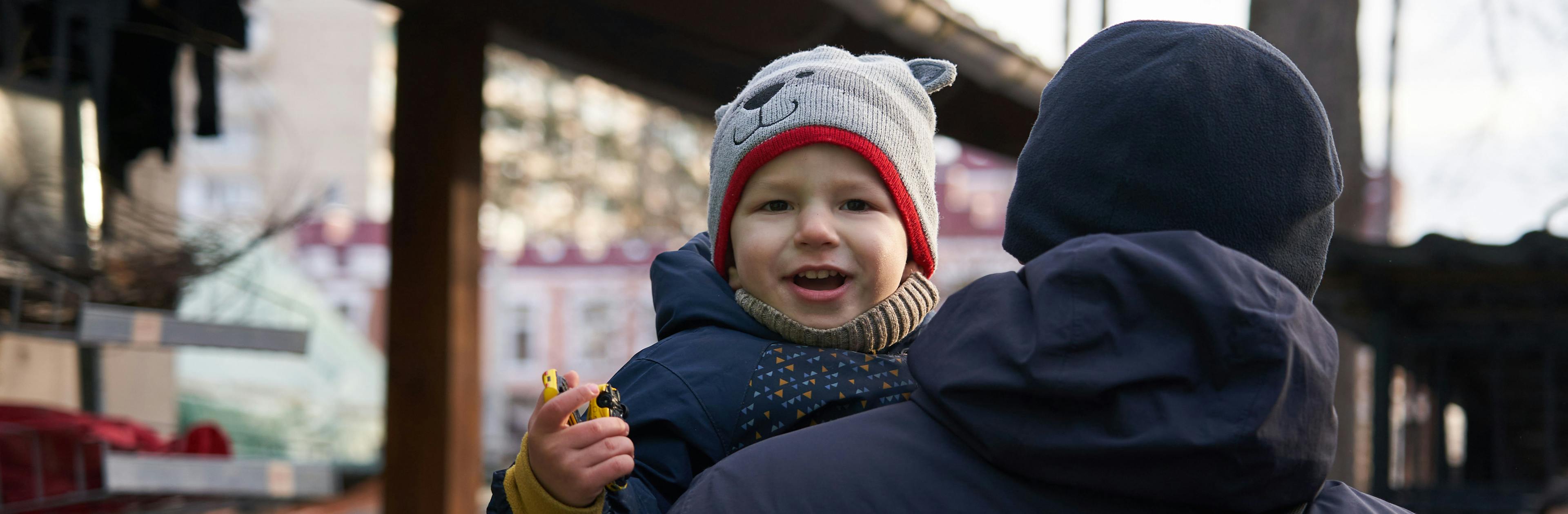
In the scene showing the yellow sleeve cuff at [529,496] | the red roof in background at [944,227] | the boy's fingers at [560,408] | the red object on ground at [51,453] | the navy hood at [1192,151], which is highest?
the navy hood at [1192,151]

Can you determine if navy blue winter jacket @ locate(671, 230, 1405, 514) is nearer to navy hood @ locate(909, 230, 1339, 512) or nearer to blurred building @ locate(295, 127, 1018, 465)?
navy hood @ locate(909, 230, 1339, 512)

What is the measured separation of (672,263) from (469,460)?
233cm

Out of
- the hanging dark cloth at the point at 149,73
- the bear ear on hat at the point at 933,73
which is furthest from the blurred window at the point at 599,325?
the bear ear on hat at the point at 933,73

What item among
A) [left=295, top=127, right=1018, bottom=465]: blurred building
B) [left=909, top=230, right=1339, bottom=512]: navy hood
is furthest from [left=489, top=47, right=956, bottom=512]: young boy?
[left=295, top=127, right=1018, bottom=465]: blurred building

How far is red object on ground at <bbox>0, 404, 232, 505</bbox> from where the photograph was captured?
3.14m

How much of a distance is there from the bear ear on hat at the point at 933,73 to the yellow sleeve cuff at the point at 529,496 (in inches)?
35.5

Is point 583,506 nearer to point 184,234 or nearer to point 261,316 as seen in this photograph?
point 184,234

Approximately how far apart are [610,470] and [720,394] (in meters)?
0.24

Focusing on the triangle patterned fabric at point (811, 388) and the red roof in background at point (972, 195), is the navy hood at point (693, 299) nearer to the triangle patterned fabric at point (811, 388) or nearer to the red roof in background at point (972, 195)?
the triangle patterned fabric at point (811, 388)

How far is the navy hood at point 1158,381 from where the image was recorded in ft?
3.04

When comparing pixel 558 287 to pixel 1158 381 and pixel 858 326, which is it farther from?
pixel 1158 381

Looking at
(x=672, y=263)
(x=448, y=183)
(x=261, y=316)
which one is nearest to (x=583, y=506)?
(x=672, y=263)

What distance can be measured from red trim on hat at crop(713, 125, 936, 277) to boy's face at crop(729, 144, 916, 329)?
1 centimetres

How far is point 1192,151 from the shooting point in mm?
1042
